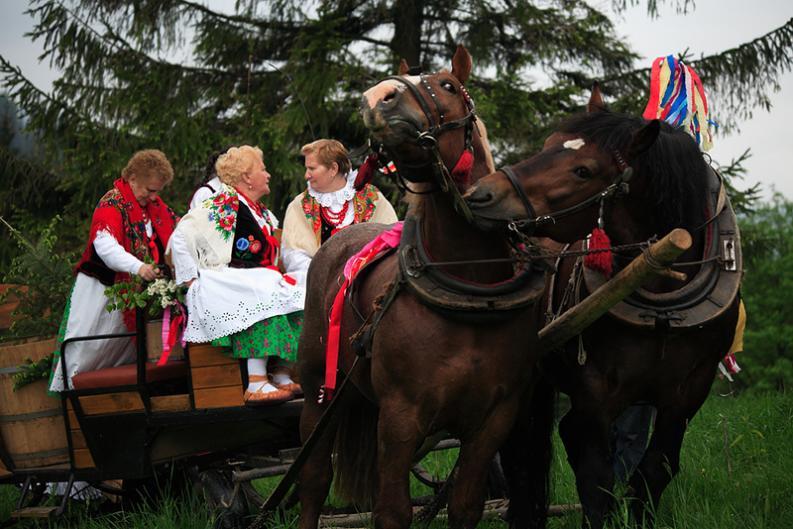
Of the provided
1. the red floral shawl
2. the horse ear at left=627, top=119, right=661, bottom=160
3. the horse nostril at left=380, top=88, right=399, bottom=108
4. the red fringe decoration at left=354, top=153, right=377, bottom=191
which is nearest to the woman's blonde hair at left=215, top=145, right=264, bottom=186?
the red floral shawl

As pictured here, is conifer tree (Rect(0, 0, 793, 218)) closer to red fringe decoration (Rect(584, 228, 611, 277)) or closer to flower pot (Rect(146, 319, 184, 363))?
flower pot (Rect(146, 319, 184, 363))

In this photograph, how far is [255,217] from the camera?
16.8ft

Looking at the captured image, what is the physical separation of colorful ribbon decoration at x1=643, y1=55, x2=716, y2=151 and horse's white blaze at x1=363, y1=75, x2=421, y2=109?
2.01m

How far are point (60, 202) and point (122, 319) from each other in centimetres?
562

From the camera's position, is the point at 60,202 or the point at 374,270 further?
the point at 60,202

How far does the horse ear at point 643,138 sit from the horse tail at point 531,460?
1.18 metres

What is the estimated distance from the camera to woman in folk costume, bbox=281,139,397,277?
16.8ft

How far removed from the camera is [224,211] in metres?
4.99

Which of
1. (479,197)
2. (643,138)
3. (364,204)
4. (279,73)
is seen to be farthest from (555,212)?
(279,73)

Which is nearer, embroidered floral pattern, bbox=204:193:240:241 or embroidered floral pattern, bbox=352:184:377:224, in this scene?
embroidered floral pattern, bbox=204:193:240:241

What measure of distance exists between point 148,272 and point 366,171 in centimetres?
196

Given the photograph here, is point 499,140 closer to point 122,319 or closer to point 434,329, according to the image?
point 122,319

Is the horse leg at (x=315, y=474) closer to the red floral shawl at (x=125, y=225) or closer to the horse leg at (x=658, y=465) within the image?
the horse leg at (x=658, y=465)

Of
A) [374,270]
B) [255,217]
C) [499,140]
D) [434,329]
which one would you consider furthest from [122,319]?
[499,140]
